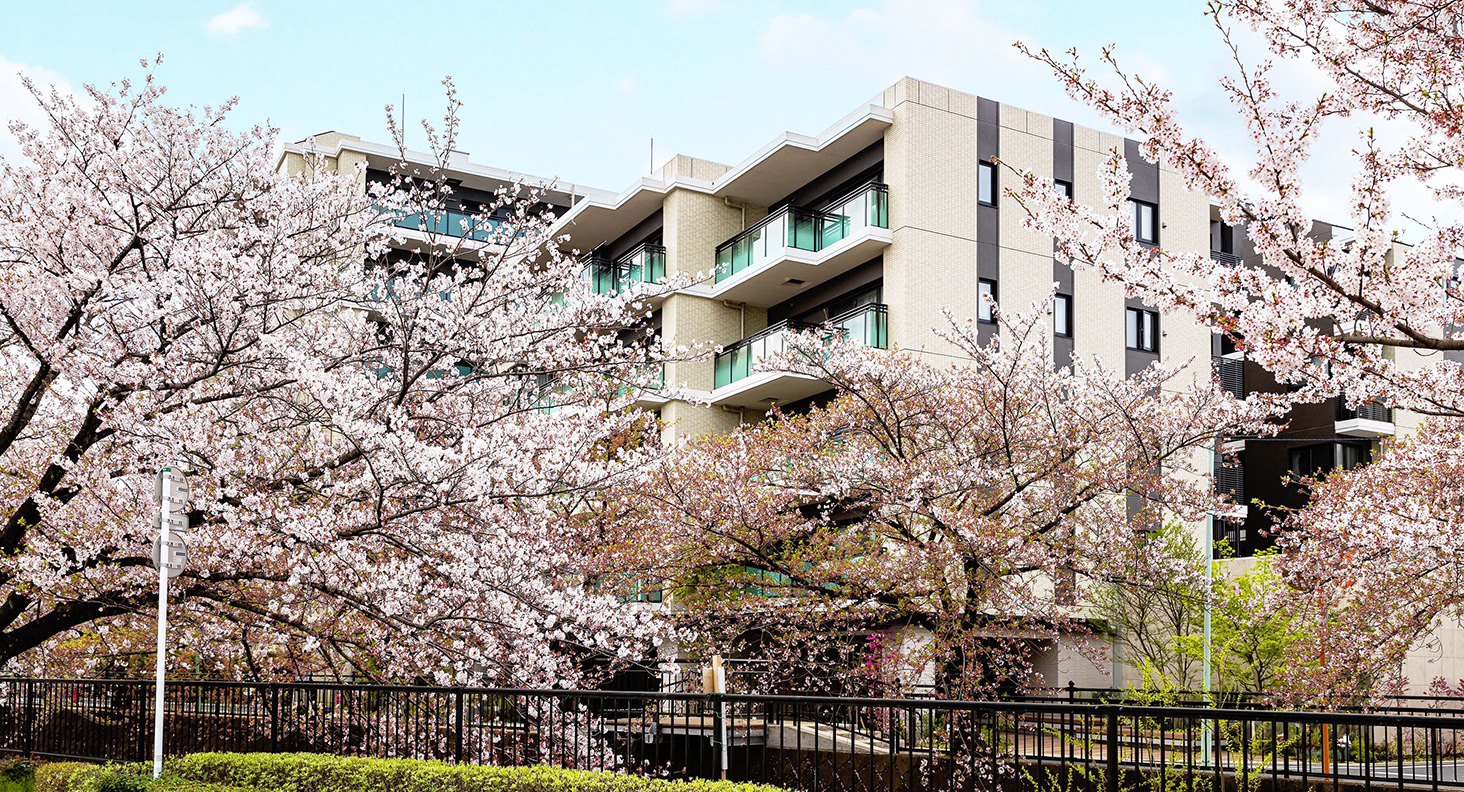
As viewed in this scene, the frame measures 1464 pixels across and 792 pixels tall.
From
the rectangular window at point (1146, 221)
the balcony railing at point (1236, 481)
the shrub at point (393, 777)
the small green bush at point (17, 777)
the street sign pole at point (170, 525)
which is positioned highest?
the rectangular window at point (1146, 221)

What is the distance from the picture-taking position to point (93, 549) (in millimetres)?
12523

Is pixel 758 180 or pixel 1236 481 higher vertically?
pixel 758 180

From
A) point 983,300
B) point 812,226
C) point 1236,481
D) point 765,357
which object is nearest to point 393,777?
point 765,357

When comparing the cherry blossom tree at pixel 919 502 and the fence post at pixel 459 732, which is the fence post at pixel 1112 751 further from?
the cherry blossom tree at pixel 919 502

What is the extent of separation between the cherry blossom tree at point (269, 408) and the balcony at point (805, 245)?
17493mm

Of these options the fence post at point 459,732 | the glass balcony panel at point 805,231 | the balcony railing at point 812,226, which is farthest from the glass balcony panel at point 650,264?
the fence post at point 459,732

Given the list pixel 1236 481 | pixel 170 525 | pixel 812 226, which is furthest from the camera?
pixel 1236 481

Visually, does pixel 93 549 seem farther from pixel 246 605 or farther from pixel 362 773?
pixel 362 773

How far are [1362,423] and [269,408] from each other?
32.4 m

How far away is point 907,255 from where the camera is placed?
30828 mm

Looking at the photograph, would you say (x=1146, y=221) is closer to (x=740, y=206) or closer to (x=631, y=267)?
(x=740, y=206)

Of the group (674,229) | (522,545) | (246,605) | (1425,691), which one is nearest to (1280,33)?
(522,545)

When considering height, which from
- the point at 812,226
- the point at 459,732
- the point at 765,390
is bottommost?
the point at 459,732

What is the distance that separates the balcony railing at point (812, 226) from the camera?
31.4m
